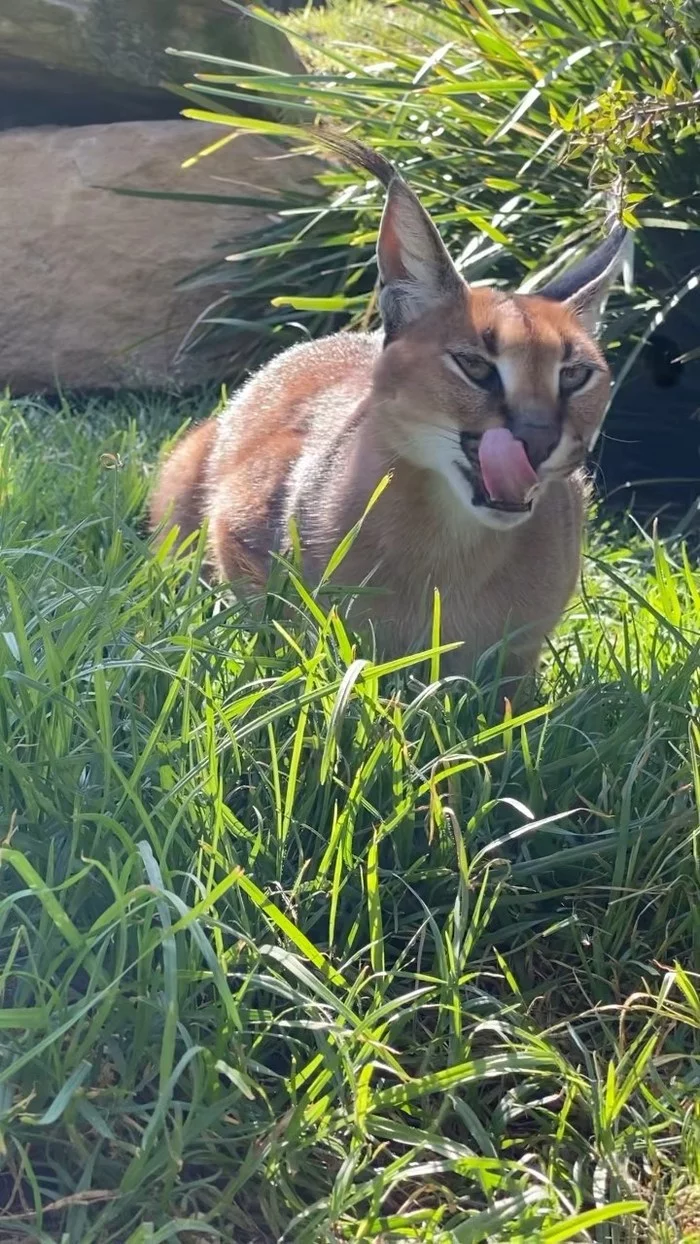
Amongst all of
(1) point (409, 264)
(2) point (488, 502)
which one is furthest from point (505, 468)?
(1) point (409, 264)

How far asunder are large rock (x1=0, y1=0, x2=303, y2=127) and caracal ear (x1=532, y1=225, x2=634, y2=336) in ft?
8.08

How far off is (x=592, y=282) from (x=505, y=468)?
0.61m

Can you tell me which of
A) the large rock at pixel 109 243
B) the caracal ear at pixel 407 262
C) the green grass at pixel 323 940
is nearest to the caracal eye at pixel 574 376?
the caracal ear at pixel 407 262

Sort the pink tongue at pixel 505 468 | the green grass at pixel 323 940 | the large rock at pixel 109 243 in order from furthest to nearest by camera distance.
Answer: the large rock at pixel 109 243, the pink tongue at pixel 505 468, the green grass at pixel 323 940

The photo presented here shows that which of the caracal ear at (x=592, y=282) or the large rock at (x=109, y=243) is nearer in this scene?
the caracal ear at (x=592, y=282)

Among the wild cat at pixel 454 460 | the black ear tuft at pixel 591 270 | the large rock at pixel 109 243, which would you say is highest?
the black ear tuft at pixel 591 270

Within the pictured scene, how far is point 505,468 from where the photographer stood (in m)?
2.22

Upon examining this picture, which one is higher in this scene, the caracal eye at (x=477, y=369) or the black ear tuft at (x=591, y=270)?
the black ear tuft at (x=591, y=270)

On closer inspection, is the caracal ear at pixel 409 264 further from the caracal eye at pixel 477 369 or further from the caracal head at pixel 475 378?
the caracal eye at pixel 477 369

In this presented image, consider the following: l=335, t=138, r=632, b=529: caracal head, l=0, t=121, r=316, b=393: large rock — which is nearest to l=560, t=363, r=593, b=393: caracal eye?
l=335, t=138, r=632, b=529: caracal head

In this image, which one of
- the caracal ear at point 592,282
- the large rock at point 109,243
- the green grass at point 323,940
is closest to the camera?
the green grass at point 323,940

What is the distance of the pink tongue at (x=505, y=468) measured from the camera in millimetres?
2225

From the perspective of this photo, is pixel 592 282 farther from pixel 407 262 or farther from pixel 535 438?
pixel 535 438

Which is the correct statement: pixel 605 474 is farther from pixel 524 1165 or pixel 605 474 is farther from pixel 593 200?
pixel 524 1165
